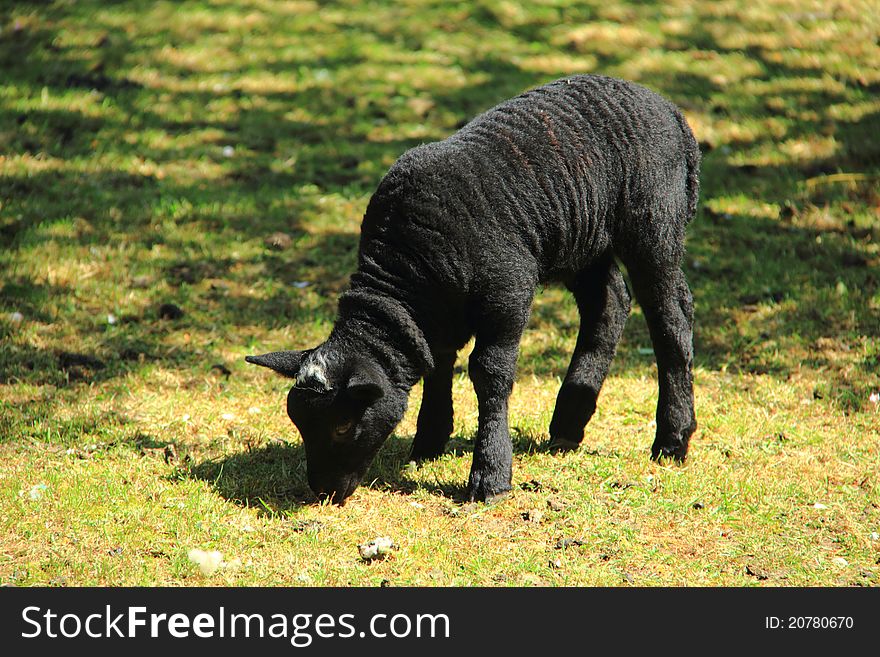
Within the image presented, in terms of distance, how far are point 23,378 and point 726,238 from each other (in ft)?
21.3

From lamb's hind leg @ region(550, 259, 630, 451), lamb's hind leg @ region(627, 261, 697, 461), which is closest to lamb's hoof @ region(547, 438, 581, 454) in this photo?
lamb's hind leg @ region(550, 259, 630, 451)

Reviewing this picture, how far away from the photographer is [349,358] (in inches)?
222

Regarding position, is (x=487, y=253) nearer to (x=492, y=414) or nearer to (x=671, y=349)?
(x=492, y=414)

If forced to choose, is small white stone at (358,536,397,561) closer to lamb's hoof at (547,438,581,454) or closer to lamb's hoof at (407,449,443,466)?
lamb's hoof at (407,449,443,466)

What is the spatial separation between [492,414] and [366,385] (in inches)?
35.1

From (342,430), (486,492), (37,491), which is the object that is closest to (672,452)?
(486,492)

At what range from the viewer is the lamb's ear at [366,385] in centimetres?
543

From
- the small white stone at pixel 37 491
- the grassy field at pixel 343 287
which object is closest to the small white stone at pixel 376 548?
the grassy field at pixel 343 287

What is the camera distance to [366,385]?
5.43 metres

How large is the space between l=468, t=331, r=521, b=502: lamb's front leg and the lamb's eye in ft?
2.53

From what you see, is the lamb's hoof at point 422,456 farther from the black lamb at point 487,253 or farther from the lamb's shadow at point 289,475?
the black lamb at point 487,253

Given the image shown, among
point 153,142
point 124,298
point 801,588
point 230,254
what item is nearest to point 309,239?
point 230,254

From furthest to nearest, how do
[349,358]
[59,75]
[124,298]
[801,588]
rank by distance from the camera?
[59,75], [124,298], [349,358], [801,588]

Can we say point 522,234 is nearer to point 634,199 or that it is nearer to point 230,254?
point 634,199
